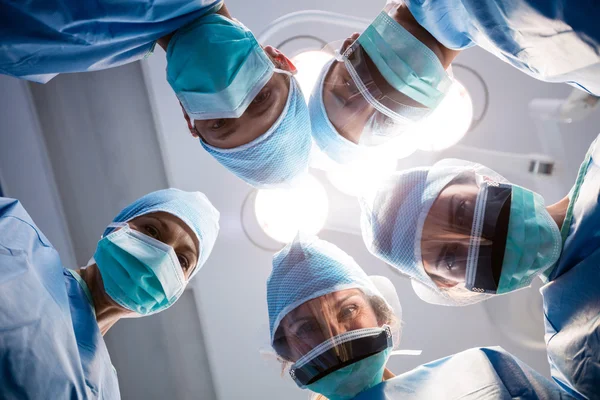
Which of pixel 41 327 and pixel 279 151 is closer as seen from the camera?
pixel 41 327

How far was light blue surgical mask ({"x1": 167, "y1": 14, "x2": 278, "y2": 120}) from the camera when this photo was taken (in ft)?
4.33

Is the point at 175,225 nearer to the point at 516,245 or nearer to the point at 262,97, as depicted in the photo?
the point at 262,97

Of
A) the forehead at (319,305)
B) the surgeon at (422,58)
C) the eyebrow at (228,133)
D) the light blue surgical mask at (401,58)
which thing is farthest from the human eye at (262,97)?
the forehead at (319,305)

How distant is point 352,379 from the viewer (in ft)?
4.43

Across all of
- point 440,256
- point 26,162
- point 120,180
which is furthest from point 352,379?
point 26,162

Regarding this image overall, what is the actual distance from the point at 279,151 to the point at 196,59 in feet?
1.30

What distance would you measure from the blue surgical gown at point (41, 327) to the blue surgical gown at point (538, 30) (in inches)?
54.1

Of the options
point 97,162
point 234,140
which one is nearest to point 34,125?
point 97,162

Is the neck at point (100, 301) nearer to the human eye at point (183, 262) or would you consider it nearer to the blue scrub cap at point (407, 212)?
the human eye at point (183, 262)

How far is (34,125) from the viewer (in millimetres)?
1975

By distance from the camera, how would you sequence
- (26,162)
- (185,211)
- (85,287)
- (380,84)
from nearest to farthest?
(380,84)
(85,287)
(185,211)
(26,162)

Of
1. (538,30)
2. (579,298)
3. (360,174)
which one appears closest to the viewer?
(538,30)

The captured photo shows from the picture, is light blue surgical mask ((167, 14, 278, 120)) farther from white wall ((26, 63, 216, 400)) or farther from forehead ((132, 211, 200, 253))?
white wall ((26, 63, 216, 400))

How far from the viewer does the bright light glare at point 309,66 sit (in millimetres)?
1862
